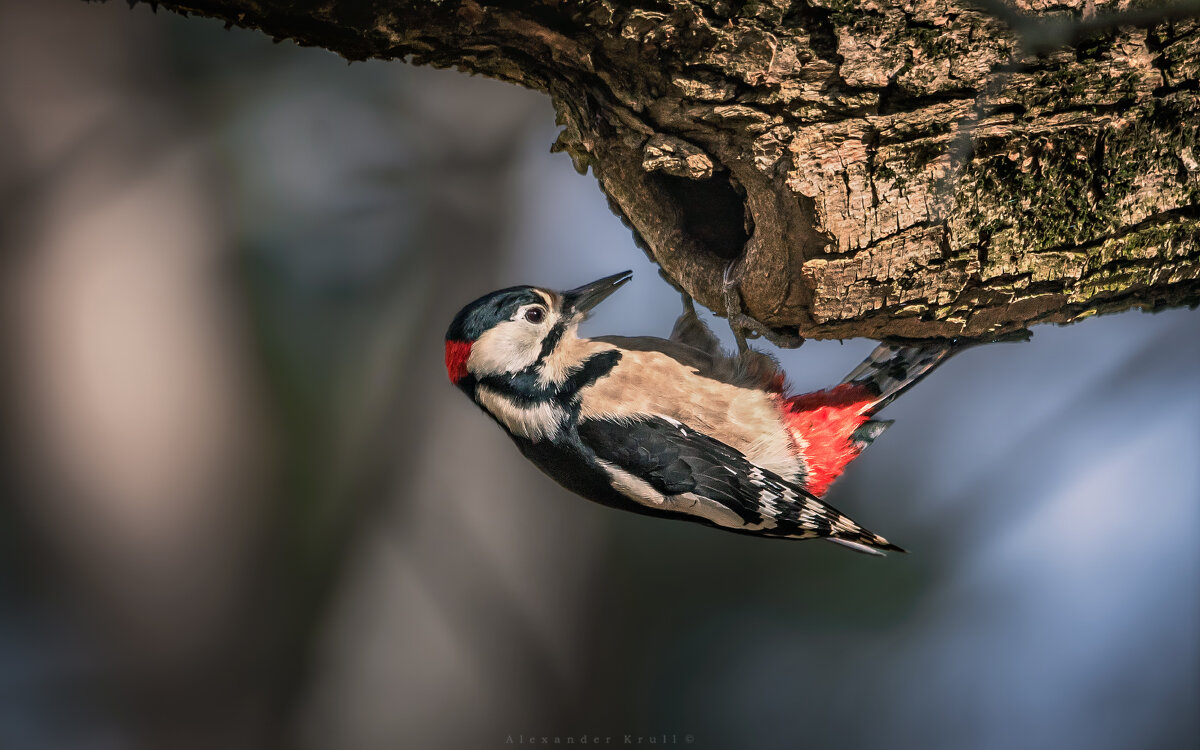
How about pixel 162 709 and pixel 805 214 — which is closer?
pixel 805 214

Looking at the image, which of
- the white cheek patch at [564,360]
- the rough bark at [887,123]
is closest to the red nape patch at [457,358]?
the white cheek patch at [564,360]

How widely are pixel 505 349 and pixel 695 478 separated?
1.72 ft

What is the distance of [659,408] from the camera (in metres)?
1.83

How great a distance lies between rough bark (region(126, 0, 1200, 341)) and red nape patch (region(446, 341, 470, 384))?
0.51 metres

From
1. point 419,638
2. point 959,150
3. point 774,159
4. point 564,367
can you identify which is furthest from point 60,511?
point 959,150

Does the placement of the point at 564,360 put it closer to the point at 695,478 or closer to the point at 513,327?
the point at 513,327

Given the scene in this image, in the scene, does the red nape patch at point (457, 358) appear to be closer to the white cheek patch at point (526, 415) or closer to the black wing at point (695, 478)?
the white cheek patch at point (526, 415)

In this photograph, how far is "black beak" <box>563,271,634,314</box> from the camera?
1.86 meters

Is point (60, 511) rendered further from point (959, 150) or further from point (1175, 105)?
point (1175, 105)

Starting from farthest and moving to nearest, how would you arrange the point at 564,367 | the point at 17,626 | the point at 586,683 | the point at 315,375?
the point at 586,683, the point at 315,375, the point at 17,626, the point at 564,367

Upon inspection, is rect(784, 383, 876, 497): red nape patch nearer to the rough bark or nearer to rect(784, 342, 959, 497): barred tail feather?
rect(784, 342, 959, 497): barred tail feather

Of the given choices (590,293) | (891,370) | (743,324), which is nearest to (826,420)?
(891,370)

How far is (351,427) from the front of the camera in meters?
3.45

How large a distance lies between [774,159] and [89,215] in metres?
2.68
